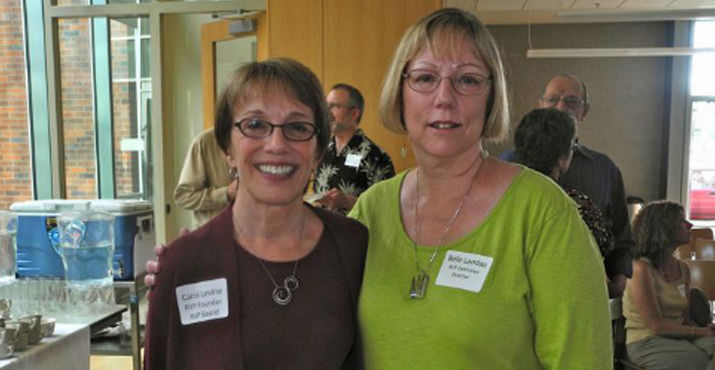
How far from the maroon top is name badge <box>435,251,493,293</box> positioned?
242 millimetres

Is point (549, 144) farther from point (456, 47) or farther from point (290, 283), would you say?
point (290, 283)

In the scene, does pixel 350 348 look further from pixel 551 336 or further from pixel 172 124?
pixel 172 124

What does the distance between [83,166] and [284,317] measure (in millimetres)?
5178

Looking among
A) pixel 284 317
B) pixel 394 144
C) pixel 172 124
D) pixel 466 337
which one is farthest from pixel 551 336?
pixel 172 124

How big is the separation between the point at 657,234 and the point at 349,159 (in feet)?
6.02

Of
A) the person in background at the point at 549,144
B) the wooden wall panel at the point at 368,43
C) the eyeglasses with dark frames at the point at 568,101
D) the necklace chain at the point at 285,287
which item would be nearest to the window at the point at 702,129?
the wooden wall panel at the point at 368,43

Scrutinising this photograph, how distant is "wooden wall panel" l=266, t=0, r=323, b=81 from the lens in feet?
15.4

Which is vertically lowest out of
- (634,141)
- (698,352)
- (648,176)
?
(698,352)

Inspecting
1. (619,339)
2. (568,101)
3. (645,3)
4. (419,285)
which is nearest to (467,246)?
(419,285)

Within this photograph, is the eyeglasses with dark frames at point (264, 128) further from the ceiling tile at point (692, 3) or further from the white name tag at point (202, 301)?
the ceiling tile at point (692, 3)

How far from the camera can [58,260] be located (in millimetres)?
2551

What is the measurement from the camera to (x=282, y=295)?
1232 millimetres

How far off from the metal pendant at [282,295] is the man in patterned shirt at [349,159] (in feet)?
5.83

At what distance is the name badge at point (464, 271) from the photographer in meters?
1.09
